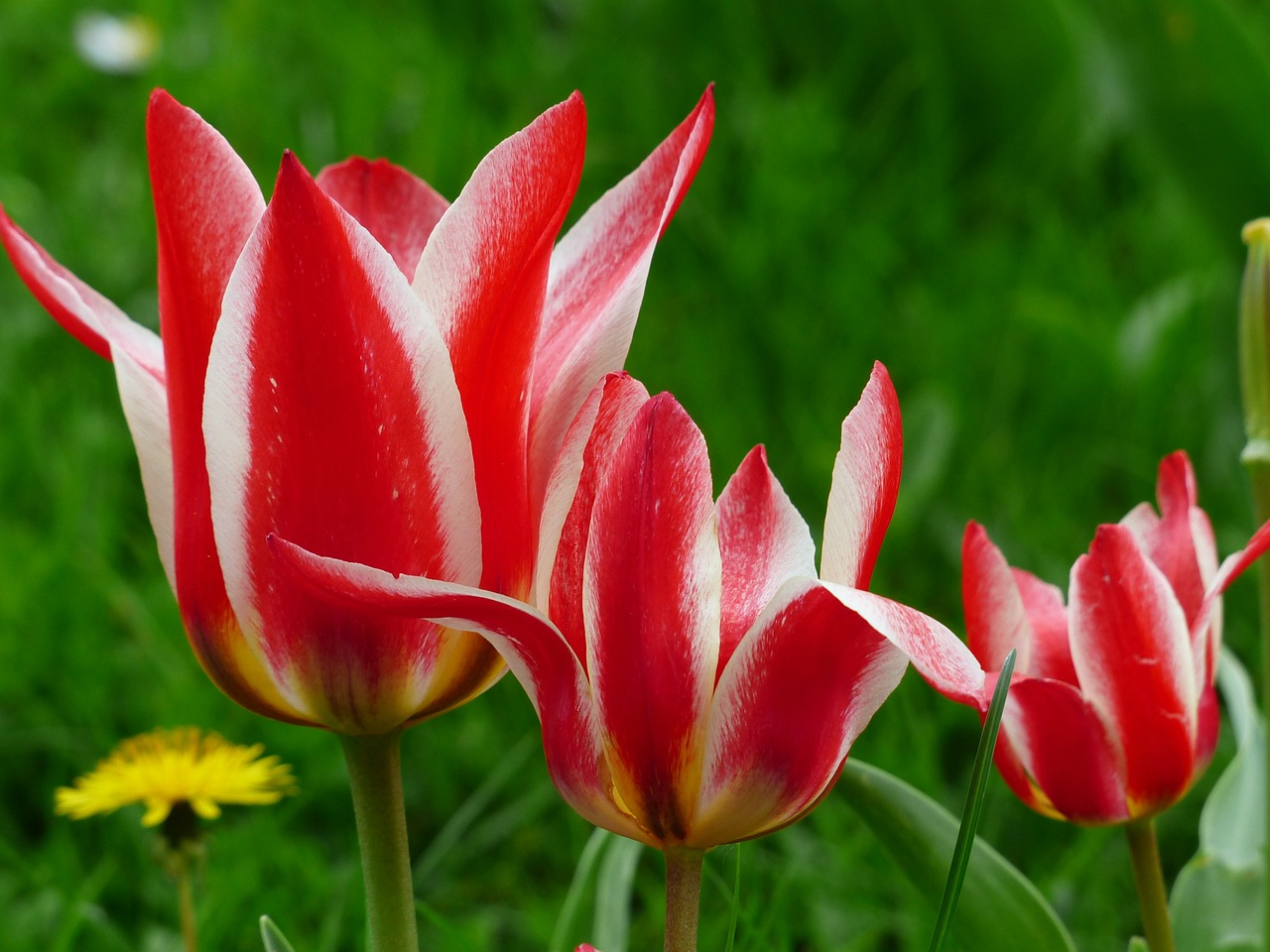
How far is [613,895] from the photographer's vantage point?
0.74 meters

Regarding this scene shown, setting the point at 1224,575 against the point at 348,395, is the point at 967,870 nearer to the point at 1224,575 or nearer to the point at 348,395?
the point at 1224,575

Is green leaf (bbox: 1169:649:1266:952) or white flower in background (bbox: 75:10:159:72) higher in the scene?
white flower in background (bbox: 75:10:159:72)

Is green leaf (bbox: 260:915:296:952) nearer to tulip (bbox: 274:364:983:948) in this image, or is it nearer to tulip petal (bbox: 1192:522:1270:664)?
tulip (bbox: 274:364:983:948)

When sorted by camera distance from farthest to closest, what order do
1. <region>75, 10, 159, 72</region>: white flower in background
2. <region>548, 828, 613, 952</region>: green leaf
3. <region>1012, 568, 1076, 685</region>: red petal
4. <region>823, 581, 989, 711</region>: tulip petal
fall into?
<region>75, 10, 159, 72</region>: white flower in background → <region>548, 828, 613, 952</region>: green leaf → <region>1012, 568, 1076, 685</region>: red petal → <region>823, 581, 989, 711</region>: tulip petal

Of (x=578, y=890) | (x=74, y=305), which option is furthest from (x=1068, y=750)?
(x=74, y=305)

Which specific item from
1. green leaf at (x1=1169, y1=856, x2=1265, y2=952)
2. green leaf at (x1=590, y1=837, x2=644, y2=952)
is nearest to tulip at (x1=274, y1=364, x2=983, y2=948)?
green leaf at (x1=590, y1=837, x2=644, y2=952)

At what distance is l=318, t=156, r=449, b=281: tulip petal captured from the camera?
595 millimetres

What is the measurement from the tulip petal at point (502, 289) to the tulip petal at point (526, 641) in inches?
1.9

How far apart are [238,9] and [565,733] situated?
8.13 ft

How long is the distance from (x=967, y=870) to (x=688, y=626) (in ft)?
0.80

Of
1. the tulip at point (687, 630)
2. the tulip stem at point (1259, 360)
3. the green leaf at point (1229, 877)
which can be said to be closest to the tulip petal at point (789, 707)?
the tulip at point (687, 630)

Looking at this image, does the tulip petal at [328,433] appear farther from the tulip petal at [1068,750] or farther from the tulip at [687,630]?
the tulip petal at [1068,750]

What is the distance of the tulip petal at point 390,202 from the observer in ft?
1.95

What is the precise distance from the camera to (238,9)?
8.73 ft
